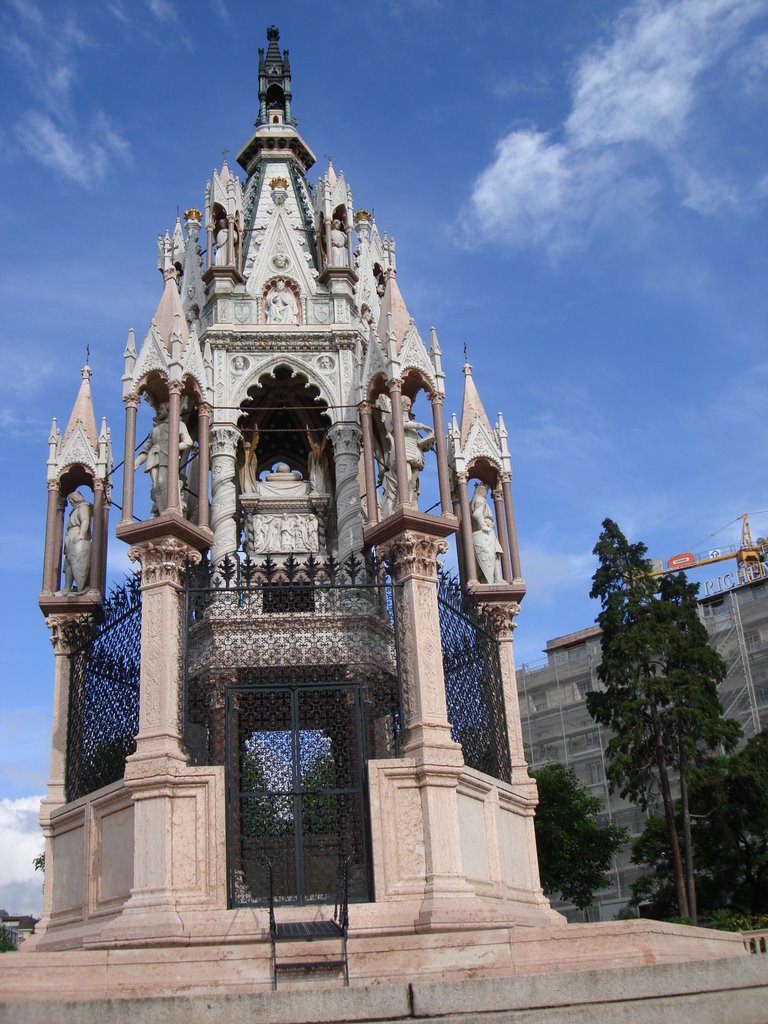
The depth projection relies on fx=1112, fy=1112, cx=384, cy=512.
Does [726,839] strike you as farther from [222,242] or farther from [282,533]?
[222,242]

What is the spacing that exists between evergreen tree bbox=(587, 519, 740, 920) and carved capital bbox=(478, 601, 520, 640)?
572 inches

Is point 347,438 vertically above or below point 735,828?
above

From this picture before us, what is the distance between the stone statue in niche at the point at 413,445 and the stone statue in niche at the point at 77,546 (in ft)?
17.5

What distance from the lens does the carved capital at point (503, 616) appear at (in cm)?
1812

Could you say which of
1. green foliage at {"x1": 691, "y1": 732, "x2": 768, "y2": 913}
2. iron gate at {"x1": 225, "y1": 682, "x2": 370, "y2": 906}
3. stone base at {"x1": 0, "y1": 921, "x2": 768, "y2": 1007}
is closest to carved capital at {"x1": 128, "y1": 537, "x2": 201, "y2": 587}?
iron gate at {"x1": 225, "y1": 682, "x2": 370, "y2": 906}

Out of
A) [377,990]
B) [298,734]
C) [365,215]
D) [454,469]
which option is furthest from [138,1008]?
[365,215]

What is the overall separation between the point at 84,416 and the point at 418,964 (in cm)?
1083

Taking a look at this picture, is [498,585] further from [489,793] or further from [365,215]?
[365,215]

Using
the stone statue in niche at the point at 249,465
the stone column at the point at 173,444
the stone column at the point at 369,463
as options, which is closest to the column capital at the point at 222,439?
the stone statue in niche at the point at 249,465

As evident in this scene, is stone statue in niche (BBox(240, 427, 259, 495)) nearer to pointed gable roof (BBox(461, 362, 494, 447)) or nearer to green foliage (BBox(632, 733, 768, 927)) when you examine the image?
pointed gable roof (BBox(461, 362, 494, 447))

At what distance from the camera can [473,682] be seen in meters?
16.7

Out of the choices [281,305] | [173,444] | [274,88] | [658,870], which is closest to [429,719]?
[173,444]

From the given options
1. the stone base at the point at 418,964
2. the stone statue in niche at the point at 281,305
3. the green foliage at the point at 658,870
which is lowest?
the stone base at the point at 418,964

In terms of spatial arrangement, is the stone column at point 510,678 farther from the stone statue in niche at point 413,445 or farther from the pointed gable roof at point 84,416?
the pointed gable roof at point 84,416
